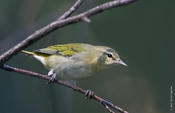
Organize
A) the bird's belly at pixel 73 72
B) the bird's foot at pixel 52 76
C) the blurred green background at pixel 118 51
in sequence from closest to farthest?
the bird's foot at pixel 52 76 → the bird's belly at pixel 73 72 → the blurred green background at pixel 118 51

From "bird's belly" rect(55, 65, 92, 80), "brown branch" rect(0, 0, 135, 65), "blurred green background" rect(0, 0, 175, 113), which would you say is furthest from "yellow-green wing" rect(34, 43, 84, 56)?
"brown branch" rect(0, 0, 135, 65)

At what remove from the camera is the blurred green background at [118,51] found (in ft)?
13.0

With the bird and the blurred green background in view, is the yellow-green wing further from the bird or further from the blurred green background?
the blurred green background

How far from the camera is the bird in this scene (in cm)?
256

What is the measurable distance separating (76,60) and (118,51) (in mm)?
1760

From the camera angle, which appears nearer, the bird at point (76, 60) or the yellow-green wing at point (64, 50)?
the bird at point (76, 60)

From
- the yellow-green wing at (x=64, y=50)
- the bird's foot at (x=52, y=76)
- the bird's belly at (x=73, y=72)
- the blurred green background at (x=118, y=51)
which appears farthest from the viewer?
the blurred green background at (x=118, y=51)

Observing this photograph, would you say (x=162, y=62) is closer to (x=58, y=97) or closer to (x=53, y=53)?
(x=58, y=97)

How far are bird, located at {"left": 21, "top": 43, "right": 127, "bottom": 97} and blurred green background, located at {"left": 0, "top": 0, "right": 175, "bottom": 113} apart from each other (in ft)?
3.63

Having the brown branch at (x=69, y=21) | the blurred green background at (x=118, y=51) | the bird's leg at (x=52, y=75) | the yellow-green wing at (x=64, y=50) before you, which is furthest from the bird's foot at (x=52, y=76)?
the blurred green background at (x=118, y=51)

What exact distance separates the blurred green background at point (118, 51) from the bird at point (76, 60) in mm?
1108

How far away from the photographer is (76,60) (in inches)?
104

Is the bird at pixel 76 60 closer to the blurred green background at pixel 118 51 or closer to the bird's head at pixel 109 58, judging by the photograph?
the bird's head at pixel 109 58

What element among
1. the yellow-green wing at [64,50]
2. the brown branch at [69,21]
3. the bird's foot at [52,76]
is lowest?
the bird's foot at [52,76]
